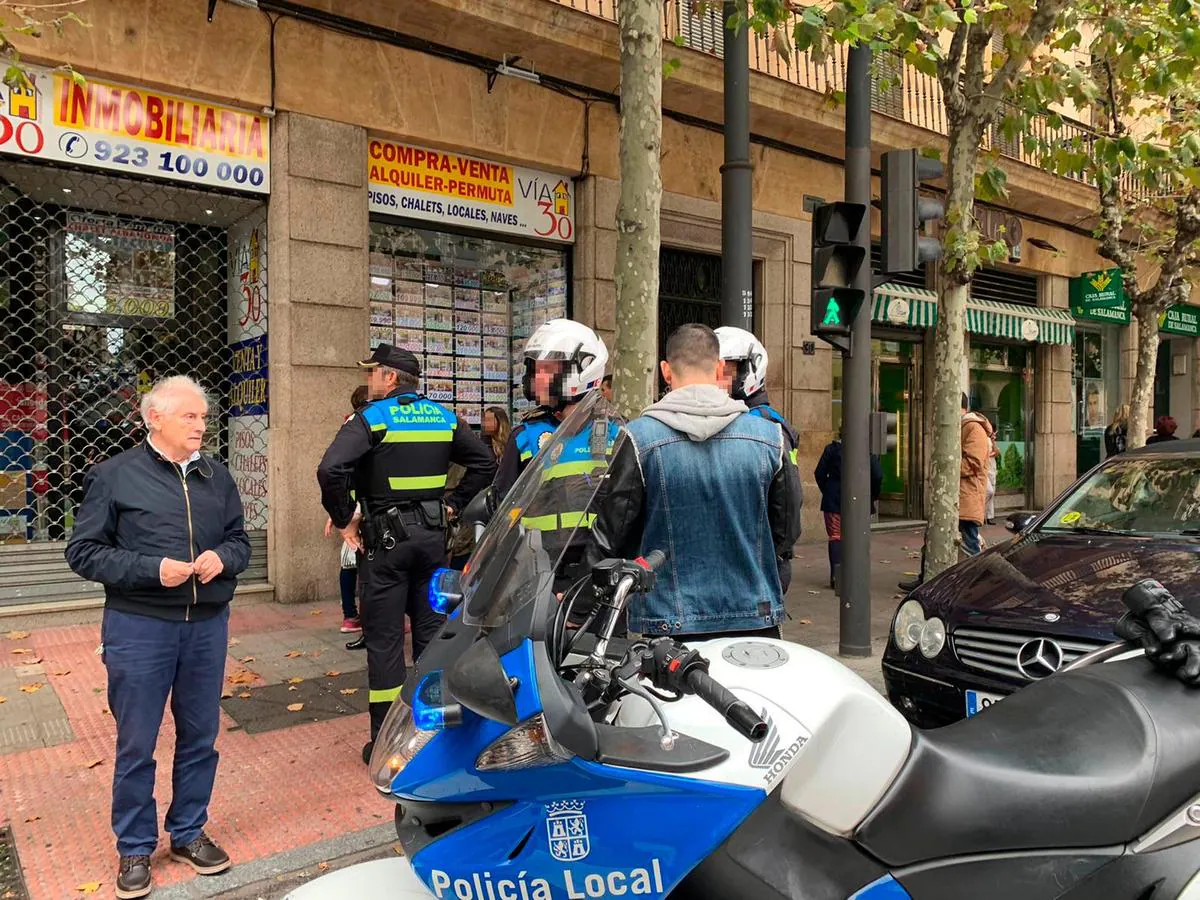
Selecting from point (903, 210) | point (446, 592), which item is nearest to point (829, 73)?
point (903, 210)

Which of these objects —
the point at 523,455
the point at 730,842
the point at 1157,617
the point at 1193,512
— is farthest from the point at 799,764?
the point at 1193,512

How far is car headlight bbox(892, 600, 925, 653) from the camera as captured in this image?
4.33m

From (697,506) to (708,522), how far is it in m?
0.07

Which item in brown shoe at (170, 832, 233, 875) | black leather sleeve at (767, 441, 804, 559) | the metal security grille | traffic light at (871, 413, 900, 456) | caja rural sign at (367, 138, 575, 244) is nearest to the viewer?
black leather sleeve at (767, 441, 804, 559)

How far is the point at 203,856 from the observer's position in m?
3.44

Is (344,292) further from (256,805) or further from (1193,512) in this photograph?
(1193,512)

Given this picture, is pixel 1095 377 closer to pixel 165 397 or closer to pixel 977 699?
pixel 977 699

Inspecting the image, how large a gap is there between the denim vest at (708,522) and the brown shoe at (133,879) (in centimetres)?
198

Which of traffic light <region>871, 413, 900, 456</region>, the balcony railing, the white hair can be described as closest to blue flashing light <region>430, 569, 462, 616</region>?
the white hair

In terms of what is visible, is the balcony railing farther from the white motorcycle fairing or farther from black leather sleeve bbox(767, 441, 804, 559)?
the white motorcycle fairing

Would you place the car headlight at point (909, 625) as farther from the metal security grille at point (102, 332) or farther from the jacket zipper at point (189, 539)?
the metal security grille at point (102, 332)

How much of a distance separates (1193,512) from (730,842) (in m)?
3.92

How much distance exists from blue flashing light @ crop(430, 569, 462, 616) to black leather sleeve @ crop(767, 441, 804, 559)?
1.44 m

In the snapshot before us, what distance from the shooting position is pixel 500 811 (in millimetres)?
1590
